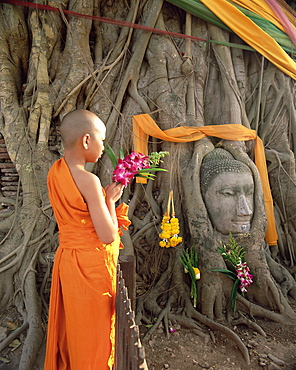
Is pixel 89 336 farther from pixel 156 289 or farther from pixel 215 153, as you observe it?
pixel 215 153

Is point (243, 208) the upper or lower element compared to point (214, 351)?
upper

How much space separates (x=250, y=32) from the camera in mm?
4031

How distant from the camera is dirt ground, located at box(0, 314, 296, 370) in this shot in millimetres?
2477

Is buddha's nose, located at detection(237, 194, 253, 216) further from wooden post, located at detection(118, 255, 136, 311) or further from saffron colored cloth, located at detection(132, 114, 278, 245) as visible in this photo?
wooden post, located at detection(118, 255, 136, 311)

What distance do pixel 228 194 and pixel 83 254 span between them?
229cm

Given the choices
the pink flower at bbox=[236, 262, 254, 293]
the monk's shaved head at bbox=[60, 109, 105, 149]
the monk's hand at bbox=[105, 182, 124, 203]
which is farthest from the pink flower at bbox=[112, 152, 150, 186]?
the pink flower at bbox=[236, 262, 254, 293]

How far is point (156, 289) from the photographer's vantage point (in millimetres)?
3336

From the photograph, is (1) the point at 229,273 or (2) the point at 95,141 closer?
(2) the point at 95,141

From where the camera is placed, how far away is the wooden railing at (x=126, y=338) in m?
0.99

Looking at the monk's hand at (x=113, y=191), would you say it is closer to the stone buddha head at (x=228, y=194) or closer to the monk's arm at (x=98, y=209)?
the monk's arm at (x=98, y=209)

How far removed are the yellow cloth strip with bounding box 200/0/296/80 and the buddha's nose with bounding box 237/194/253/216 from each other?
7.73 feet

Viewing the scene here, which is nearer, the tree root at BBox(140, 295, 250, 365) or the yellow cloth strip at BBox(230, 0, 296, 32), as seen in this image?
the tree root at BBox(140, 295, 250, 365)

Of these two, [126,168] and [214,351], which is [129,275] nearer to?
[126,168]

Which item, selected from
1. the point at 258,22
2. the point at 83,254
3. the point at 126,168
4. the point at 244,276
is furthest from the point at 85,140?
the point at 258,22
